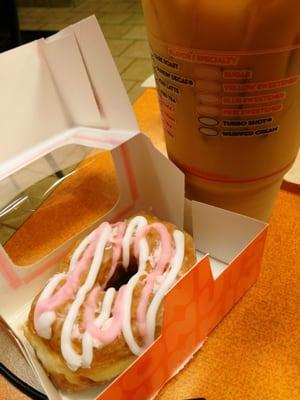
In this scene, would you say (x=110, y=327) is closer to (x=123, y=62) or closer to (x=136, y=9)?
(x=123, y=62)

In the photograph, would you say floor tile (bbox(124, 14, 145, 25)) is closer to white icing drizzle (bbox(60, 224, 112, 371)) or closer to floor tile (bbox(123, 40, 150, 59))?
floor tile (bbox(123, 40, 150, 59))

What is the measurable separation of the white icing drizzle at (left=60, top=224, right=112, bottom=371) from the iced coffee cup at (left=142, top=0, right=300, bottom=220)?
14 cm

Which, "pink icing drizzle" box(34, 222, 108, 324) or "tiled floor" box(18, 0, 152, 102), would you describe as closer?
"pink icing drizzle" box(34, 222, 108, 324)

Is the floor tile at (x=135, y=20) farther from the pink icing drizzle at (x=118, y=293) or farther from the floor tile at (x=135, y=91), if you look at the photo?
the pink icing drizzle at (x=118, y=293)

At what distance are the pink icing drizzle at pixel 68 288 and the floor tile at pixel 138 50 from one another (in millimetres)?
1336

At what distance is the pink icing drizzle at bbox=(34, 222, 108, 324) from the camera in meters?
0.42

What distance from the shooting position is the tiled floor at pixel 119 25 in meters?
1.59

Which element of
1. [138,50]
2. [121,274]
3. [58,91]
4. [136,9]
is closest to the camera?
[121,274]

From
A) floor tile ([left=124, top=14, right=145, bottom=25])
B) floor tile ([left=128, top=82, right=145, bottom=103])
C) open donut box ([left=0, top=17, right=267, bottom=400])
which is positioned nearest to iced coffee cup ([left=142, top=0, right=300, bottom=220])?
open donut box ([left=0, top=17, right=267, bottom=400])

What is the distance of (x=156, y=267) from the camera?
449 mm

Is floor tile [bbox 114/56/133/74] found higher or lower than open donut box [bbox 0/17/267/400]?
lower

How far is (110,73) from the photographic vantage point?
0.54 meters

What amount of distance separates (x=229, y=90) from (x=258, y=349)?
0.85 ft

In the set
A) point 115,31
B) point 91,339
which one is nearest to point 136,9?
point 115,31
